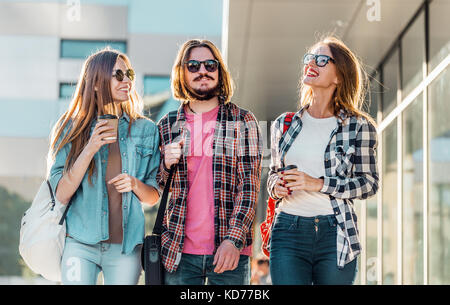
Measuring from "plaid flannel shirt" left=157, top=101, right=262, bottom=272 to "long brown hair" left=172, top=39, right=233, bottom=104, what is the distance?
0.22ft

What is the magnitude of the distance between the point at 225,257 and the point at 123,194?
0.56m

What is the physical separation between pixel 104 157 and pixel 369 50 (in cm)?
495

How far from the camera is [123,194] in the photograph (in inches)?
122

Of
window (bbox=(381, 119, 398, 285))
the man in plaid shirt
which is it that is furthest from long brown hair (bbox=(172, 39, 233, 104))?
window (bbox=(381, 119, 398, 285))

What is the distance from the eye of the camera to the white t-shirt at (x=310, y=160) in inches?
120

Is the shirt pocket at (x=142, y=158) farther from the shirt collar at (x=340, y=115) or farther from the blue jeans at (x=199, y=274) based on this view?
the shirt collar at (x=340, y=115)

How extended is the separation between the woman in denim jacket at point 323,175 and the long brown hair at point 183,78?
0.32 metres

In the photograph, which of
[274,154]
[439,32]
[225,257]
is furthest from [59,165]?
[439,32]

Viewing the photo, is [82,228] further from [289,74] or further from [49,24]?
[289,74]

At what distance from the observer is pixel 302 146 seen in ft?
10.3

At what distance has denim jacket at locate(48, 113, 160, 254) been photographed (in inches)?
119

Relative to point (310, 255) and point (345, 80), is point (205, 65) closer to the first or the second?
point (345, 80)

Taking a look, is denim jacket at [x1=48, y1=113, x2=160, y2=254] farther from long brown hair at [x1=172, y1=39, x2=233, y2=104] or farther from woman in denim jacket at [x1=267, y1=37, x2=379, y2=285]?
woman in denim jacket at [x1=267, y1=37, x2=379, y2=285]
